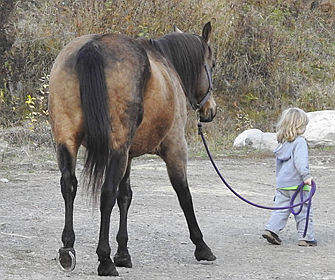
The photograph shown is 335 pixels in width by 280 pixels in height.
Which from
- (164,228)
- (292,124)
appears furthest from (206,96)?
(164,228)

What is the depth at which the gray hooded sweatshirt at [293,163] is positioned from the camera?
720 cm

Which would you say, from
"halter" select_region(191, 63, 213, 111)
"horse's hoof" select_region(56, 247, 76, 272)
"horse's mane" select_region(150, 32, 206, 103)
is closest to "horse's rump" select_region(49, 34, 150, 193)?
"horse's hoof" select_region(56, 247, 76, 272)

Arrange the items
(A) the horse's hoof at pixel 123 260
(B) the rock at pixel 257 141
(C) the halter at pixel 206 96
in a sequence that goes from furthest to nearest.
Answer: (B) the rock at pixel 257 141 < (C) the halter at pixel 206 96 < (A) the horse's hoof at pixel 123 260

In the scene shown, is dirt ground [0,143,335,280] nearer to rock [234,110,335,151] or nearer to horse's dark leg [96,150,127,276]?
horse's dark leg [96,150,127,276]

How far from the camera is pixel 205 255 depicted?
20.6 feet

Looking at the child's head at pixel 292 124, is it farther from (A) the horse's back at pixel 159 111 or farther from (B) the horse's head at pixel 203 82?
(A) the horse's back at pixel 159 111

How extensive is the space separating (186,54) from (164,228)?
1864 millimetres

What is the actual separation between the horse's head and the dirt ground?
1.27 m

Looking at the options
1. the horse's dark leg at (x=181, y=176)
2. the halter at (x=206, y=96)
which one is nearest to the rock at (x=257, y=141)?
the halter at (x=206, y=96)

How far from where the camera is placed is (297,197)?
24.1 ft

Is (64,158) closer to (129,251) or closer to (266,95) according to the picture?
(129,251)

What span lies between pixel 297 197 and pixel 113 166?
2.62 meters

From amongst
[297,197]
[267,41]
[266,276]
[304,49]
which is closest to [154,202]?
[297,197]

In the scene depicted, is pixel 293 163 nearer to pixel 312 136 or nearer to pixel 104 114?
pixel 104 114
